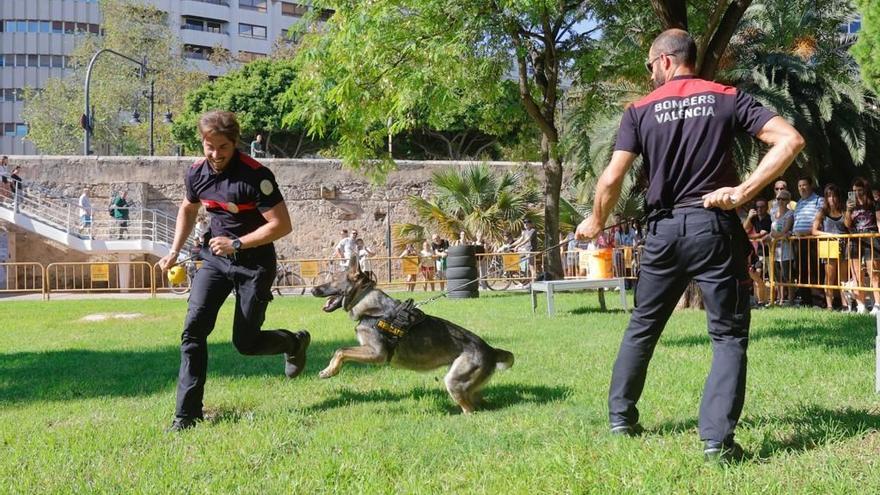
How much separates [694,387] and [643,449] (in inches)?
68.7

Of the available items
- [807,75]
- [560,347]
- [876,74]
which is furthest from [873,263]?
[807,75]

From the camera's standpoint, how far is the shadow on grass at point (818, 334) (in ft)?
22.6

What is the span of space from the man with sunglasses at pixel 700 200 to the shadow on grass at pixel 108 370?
3.98 metres

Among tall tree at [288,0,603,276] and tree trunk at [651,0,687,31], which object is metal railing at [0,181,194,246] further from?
tree trunk at [651,0,687,31]

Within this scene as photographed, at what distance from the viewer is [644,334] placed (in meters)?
3.74

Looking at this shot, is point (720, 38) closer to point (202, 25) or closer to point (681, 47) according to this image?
point (681, 47)

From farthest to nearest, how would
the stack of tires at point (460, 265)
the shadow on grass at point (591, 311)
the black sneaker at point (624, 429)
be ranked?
the stack of tires at point (460, 265) < the shadow on grass at point (591, 311) < the black sneaker at point (624, 429)

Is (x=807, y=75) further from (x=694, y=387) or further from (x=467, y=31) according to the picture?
(x=694, y=387)

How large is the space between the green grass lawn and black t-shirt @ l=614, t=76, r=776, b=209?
1219 mm

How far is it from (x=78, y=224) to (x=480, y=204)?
1348cm

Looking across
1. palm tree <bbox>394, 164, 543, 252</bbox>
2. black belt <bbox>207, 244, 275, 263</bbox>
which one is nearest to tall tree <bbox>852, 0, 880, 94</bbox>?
black belt <bbox>207, 244, 275, 263</bbox>

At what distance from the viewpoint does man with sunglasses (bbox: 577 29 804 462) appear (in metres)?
3.38

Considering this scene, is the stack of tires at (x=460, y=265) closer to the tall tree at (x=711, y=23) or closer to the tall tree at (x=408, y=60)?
the tall tree at (x=408, y=60)

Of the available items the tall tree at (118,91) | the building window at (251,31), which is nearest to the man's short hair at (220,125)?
the tall tree at (118,91)
